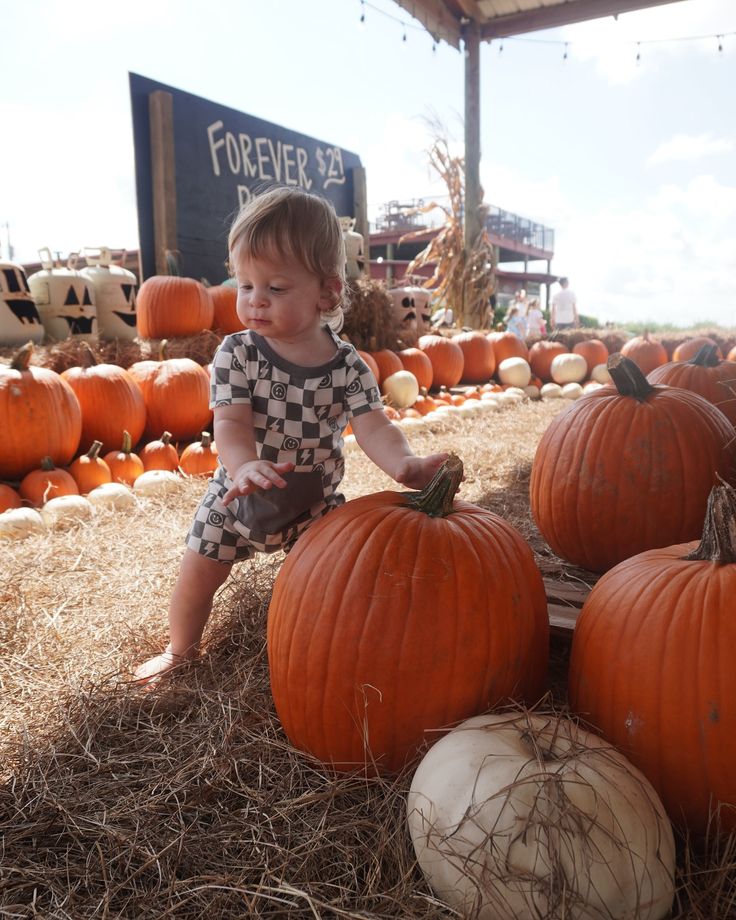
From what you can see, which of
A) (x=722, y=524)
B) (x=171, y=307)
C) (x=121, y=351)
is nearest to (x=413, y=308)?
(x=171, y=307)

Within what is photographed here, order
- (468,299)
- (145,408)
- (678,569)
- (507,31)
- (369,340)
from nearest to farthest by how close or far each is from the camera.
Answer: (678,569)
(145,408)
(369,340)
(507,31)
(468,299)

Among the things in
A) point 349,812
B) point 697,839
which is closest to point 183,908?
point 349,812

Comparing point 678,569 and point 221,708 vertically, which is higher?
point 678,569

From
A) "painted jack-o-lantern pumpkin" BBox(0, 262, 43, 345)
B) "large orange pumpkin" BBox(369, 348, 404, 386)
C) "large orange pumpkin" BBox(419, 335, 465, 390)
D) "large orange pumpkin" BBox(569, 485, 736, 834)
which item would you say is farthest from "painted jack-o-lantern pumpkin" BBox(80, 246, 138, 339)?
"large orange pumpkin" BBox(569, 485, 736, 834)

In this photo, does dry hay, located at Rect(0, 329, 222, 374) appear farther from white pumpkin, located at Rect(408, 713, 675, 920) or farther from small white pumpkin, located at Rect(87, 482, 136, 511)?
white pumpkin, located at Rect(408, 713, 675, 920)

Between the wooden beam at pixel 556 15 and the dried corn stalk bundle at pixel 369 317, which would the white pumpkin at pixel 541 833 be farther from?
the wooden beam at pixel 556 15

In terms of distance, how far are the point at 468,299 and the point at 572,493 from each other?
25.9 ft

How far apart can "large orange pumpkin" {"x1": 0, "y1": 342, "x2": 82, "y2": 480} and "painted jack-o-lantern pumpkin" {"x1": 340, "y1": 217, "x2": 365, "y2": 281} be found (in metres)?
3.40

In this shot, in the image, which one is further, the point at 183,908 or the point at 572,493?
the point at 572,493

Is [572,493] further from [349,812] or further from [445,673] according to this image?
[349,812]

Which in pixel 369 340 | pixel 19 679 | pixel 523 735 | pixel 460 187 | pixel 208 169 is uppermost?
pixel 460 187

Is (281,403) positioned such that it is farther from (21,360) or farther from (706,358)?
(21,360)

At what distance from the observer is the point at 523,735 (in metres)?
1.01

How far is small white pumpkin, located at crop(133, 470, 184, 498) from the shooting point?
342 cm
